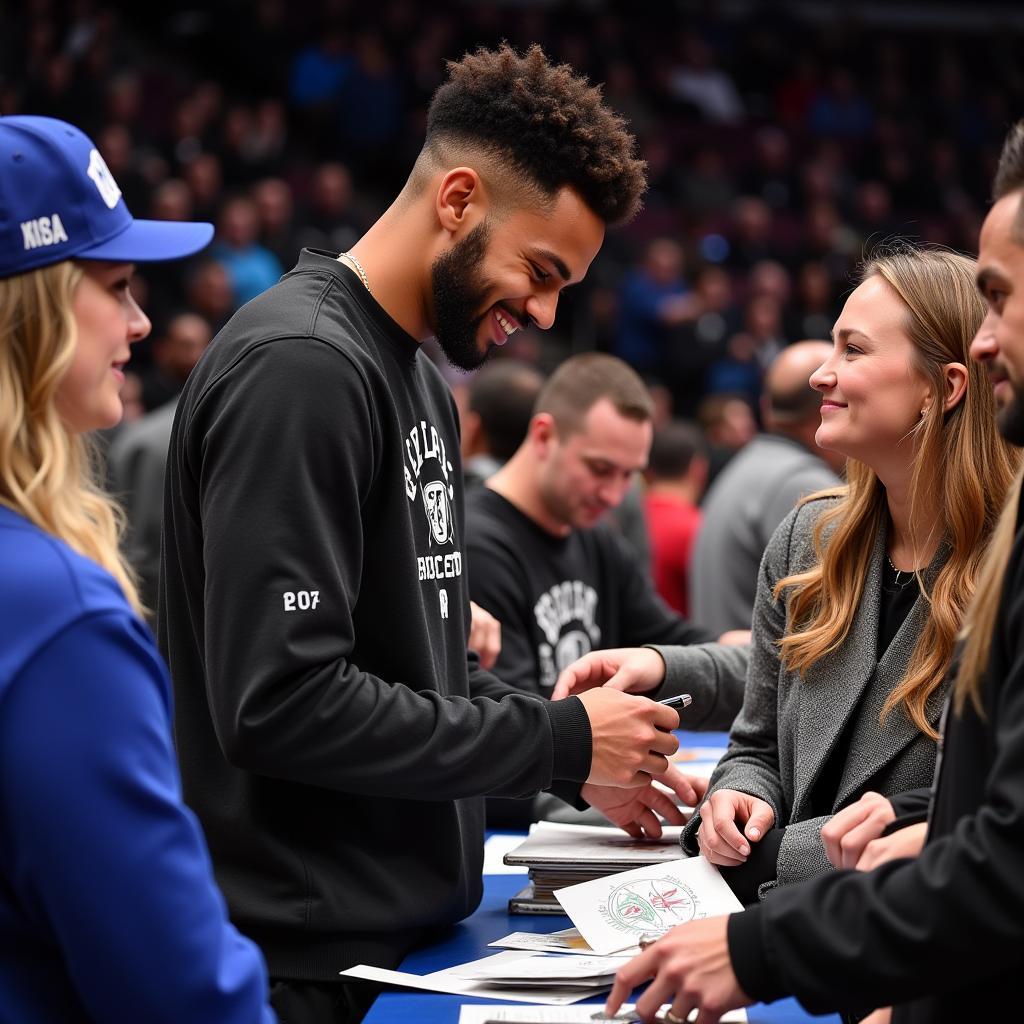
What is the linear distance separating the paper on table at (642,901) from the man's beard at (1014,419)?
32.5 inches

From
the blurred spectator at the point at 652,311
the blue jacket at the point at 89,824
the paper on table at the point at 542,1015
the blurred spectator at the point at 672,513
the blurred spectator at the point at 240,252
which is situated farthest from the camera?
the blurred spectator at the point at 652,311

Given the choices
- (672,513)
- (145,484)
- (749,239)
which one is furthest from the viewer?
(749,239)

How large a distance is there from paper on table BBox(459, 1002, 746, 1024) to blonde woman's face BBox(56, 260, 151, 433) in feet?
2.71

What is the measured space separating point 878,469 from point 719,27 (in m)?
12.9

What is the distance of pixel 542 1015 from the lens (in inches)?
64.0

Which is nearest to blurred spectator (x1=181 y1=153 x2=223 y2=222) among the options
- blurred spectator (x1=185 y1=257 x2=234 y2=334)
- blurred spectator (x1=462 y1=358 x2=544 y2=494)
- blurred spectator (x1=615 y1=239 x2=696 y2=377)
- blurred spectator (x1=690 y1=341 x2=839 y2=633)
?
blurred spectator (x1=185 y1=257 x2=234 y2=334)

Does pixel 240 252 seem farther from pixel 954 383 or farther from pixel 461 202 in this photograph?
pixel 954 383

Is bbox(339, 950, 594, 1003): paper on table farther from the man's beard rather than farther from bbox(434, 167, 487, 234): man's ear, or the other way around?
bbox(434, 167, 487, 234): man's ear

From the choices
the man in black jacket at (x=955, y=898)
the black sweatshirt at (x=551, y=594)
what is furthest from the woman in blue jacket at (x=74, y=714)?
the black sweatshirt at (x=551, y=594)

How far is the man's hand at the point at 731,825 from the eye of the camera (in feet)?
6.55

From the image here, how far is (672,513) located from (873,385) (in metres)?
3.99

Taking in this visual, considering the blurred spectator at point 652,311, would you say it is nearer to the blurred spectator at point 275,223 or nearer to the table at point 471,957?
the blurred spectator at point 275,223

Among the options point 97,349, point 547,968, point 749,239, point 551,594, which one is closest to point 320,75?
point 749,239

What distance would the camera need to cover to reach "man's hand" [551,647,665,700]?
A: 230 cm
